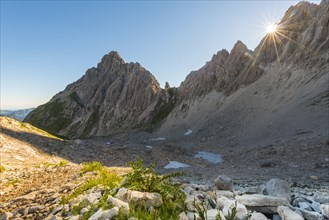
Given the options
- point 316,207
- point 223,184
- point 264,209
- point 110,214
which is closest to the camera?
point 110,214

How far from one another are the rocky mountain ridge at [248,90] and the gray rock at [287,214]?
116ft

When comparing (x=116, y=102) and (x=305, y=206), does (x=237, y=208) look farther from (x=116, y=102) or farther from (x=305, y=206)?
(x=116, y=102)

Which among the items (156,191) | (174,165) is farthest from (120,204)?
(174,165)

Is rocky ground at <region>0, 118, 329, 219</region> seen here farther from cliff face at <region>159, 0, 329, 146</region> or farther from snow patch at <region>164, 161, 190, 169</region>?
cliff face at <region>159, 0, 329, 146</region>

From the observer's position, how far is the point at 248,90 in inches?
3391

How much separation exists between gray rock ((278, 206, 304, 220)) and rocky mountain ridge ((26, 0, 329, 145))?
35.2m

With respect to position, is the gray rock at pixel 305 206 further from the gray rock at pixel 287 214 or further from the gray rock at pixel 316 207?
the gray rock at pixel 287 214

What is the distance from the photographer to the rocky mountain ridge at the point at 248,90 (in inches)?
2379

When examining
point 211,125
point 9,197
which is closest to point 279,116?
point 211,125

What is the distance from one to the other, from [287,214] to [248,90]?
8485cm

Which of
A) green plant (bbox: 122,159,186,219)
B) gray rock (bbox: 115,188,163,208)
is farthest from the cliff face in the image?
gray rock (bbox: 115,188,163,208)

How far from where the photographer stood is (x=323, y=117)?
148 feet

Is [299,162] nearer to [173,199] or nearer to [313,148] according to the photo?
[313,148]

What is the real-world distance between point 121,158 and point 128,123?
117817mm
